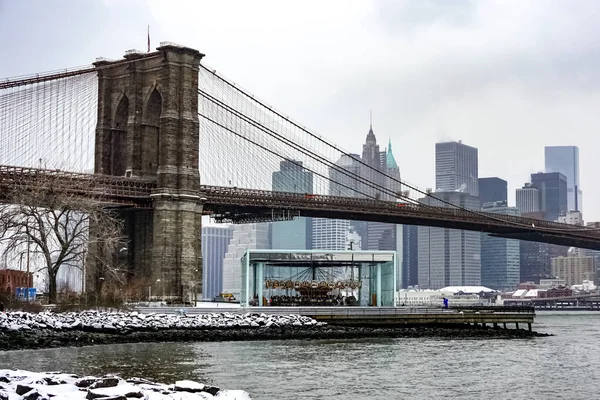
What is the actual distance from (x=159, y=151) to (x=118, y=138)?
21.7ft

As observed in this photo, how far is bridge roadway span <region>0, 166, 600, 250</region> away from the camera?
6962 cm

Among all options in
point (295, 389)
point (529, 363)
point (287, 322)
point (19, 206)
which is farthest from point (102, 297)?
point (295, 389)

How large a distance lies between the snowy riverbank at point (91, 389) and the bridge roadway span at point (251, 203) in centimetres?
4326

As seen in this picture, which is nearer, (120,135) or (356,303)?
(356,303)

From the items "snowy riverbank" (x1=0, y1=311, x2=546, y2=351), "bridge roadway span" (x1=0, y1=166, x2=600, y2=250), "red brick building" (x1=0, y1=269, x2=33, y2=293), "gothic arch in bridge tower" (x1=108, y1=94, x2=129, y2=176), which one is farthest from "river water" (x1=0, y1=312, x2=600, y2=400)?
"gothic arch in bridge tower" (x1=108, y1=94, x2=129, y2=176)

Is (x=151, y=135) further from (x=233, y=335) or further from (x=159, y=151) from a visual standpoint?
(x=233, y=335)

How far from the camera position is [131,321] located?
53812 mm

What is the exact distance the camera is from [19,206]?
204 feet

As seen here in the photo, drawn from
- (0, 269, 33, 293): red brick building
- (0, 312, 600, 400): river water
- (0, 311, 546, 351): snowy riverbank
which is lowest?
(0, 312, 600, 400): river water

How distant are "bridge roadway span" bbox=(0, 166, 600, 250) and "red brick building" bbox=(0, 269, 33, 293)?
612 centimetres

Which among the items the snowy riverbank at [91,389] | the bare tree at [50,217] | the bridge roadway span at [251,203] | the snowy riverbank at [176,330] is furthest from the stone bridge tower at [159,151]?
the snowy riverbank at [91,389]

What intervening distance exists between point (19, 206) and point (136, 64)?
24743mm

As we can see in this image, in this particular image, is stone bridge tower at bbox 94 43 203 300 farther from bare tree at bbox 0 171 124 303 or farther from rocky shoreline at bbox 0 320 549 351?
rocky shoreline at bbox 0 320 549 351

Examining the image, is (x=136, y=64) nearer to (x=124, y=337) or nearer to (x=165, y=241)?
(x=165, y=241)
